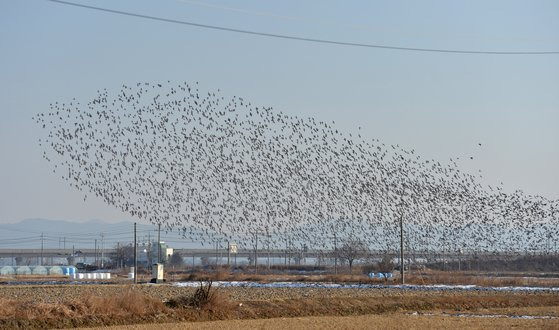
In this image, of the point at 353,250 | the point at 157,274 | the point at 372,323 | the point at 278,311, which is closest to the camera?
the point at 372,323

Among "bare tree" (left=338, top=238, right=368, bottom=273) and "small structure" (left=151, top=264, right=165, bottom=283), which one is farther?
"bare tree" (left=338, top=238, right=368, bottom=273)

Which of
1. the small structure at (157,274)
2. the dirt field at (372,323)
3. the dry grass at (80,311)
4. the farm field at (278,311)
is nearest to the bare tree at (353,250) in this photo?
the small structure at (157,274)

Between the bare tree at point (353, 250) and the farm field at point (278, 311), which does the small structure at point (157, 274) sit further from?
the bare tree at point (353, 250)

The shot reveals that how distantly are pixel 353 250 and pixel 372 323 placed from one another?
83.7 m

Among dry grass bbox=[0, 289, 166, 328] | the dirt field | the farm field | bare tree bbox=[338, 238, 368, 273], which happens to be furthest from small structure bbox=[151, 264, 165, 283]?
bare tree bbox=[338, 238, 368, 273]

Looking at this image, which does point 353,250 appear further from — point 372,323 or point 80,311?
point 80,311

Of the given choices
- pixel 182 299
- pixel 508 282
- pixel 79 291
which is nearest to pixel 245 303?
pixel 182 299

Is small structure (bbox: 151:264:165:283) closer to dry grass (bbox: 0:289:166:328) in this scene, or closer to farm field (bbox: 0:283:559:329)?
farm field (bbox: 0:283:559:329)

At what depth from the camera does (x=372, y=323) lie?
3250 centimetres

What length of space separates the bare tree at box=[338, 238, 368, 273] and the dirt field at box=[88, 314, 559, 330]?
250 feet

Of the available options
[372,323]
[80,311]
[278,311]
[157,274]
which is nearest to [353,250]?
[157,274]

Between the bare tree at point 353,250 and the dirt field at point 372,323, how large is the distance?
76.2m

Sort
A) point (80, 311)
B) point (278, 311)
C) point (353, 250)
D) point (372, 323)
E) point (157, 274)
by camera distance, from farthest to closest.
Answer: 1. point (353, 250)
2. point (157, 274)
3. point (278, 311)
4. point (80, 311)
5. point (372, 323)

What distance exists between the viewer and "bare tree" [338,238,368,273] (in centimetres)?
11346
